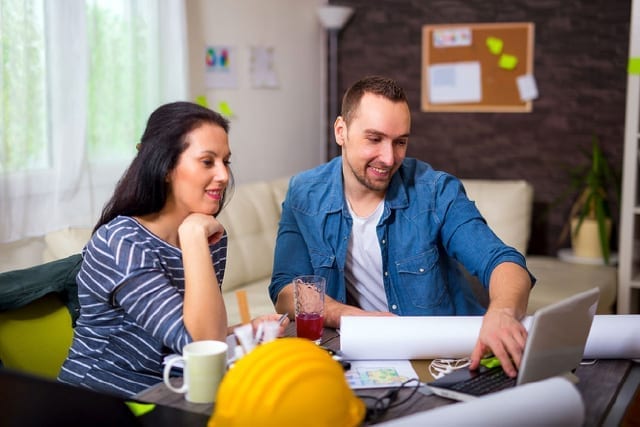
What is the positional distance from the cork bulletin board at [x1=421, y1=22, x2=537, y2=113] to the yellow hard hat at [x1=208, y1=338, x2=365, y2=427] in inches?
131

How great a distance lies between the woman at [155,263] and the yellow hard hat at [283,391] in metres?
0.40

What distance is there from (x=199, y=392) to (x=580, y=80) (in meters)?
3.32

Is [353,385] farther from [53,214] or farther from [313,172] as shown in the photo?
[53,214]

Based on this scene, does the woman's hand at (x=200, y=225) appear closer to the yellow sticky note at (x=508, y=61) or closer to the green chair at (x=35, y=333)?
the green chair at (x=35, y=333)

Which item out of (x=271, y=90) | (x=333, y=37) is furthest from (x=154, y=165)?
(x=333, y=37)

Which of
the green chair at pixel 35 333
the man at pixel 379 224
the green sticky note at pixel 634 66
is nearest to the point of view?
the green chair at pixel 35 333

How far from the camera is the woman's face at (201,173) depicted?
169cm

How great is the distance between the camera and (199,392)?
133cm

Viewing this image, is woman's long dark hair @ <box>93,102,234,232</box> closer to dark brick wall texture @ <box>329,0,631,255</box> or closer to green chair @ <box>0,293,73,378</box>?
green chair @ <box>0,293,73,378</box>

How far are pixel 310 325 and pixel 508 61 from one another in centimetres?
290

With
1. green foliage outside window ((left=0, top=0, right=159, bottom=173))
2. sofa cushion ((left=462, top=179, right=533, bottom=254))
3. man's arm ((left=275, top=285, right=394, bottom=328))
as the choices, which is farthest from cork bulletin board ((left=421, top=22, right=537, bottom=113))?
man's arm ((left=275, top=285, right=394, bottom=328))

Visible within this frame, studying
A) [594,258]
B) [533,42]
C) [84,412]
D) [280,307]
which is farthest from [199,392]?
[533,42]

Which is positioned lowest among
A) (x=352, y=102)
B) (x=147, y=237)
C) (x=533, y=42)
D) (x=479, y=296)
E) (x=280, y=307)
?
(x=479, y=296)

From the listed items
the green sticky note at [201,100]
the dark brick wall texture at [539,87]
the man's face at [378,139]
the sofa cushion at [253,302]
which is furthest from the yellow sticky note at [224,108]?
the man's face at [378,139]
